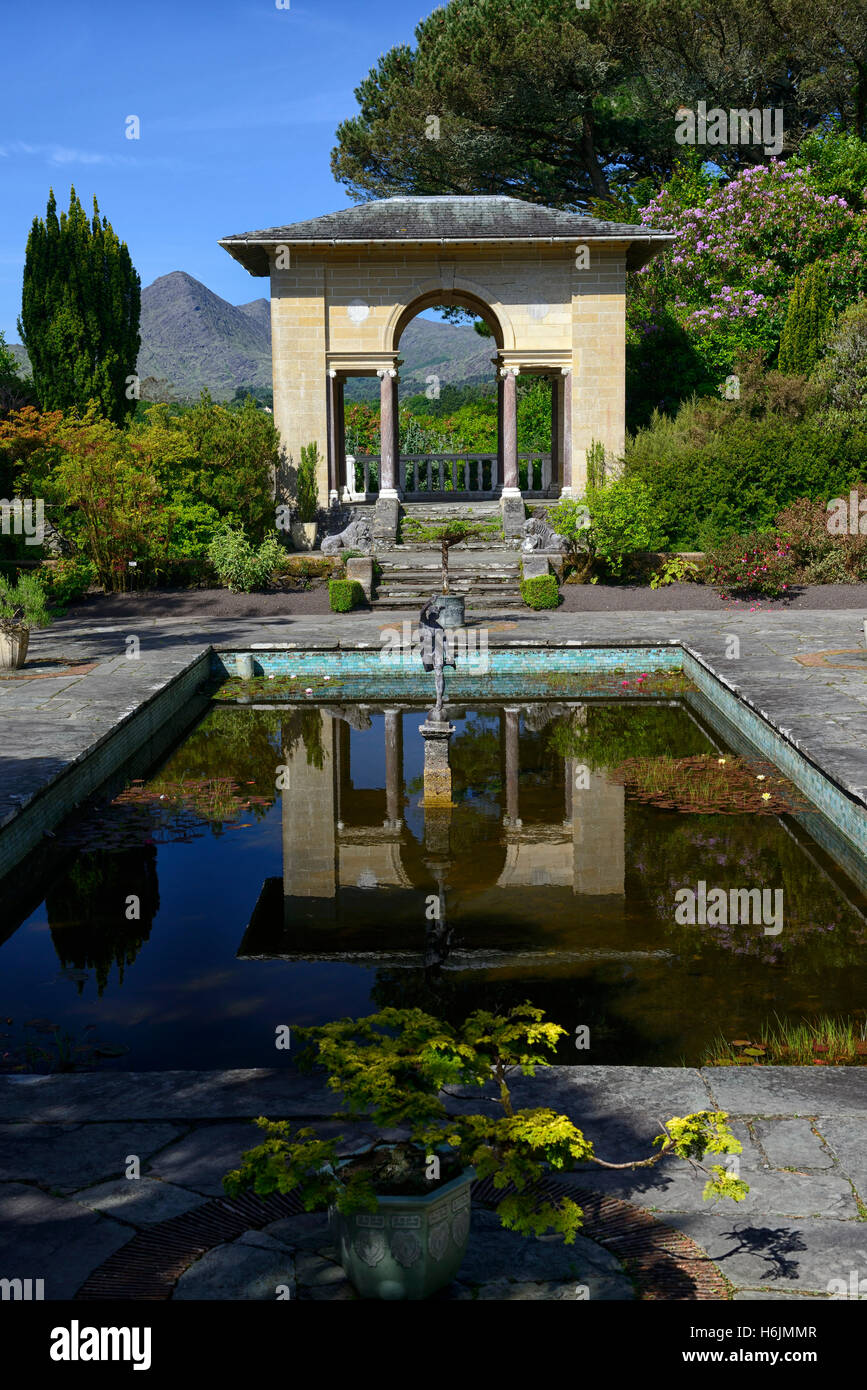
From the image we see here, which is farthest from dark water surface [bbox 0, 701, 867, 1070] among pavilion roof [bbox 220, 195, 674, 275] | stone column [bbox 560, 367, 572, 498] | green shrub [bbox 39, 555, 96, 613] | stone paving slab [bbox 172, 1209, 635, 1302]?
pavilion roof [bbox 220, 195, 674, 275]

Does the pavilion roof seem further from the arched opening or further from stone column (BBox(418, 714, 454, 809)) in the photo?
stone column (BBox(418, 714, 454, 809))

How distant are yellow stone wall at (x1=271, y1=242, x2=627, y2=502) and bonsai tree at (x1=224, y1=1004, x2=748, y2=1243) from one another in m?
21.0

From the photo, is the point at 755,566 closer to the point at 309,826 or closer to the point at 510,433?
the point at 510,433

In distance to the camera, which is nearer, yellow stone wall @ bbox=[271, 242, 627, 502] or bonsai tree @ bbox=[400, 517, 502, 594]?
bonsai tree @ bbox=[400, 517, 502, 594]

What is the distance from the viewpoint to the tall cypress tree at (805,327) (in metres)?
25.3

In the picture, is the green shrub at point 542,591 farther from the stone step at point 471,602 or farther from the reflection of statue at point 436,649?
the reflection of statue at point 436,649

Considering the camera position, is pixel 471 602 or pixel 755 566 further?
pixel 471 602

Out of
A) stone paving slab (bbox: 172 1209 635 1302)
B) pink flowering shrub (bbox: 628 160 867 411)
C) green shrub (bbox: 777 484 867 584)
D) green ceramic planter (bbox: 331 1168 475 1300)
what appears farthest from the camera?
pink flowering shrub (bbox: 628 160 867 411)

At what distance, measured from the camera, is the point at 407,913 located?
24.1ft

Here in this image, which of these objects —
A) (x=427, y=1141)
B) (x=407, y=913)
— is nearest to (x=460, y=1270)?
(x=427, y=1141)

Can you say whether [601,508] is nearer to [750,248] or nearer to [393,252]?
[393,252]

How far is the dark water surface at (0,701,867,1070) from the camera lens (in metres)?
5.92

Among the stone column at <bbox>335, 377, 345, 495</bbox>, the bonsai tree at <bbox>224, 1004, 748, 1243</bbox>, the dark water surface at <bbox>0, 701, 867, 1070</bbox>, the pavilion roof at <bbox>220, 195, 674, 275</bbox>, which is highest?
the pavilion roof at <bbox>220, 195, 674, 275</bbox>

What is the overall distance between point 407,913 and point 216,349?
536 ft
